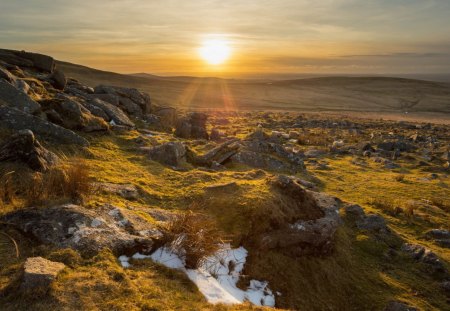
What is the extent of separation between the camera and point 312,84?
154000mm

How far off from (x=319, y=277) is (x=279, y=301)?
4.93ft

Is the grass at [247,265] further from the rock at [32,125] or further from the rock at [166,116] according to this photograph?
the rock at [166,116]

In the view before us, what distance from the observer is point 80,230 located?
6.25 meters

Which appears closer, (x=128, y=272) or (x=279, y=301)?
(x=128, y=272)

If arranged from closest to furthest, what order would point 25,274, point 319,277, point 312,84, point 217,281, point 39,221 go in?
1. point 25,274
2. point 39,221
3. point 217,281
4. point 319,277
5. point 312,84

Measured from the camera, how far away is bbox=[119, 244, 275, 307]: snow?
A: 20.5 feet

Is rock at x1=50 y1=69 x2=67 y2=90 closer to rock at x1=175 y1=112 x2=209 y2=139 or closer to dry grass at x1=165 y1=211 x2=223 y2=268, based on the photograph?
rock at x1=175 y1=112 x2=209 y2=139

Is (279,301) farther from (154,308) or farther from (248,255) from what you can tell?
(154,308)

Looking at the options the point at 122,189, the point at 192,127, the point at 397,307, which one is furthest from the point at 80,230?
the point at 192,127

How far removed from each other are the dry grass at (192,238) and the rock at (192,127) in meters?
13.4

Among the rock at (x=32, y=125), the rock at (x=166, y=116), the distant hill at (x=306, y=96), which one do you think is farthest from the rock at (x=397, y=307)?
the distant hill at (x=306, y=96)

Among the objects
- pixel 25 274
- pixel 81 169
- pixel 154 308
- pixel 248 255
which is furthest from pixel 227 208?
pixel 25 274

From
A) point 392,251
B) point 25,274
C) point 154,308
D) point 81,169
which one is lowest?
point 392,251

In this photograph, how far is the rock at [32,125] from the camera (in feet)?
35.2
